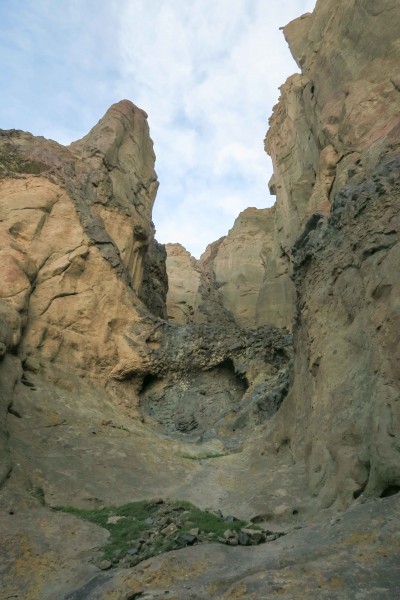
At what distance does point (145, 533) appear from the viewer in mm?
9531

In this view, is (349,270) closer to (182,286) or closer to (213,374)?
(213,374)

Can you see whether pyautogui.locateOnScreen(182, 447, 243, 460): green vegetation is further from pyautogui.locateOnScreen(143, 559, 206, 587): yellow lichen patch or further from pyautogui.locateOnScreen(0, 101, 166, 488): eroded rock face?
pyautogui.locateOnScreen(143, 559, 206, 587): yellow lichen patch

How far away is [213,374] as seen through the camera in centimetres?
2520

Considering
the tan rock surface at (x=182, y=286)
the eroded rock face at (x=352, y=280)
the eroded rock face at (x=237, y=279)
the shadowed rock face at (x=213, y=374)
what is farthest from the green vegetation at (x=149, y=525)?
the tan rock surface at (x=182, y=286)

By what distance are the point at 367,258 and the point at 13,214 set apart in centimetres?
1684

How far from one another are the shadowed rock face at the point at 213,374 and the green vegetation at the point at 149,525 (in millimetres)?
473

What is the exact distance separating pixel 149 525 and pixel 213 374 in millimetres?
15276

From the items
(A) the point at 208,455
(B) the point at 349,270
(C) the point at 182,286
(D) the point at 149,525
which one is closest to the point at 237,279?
(C) the point at 182,286

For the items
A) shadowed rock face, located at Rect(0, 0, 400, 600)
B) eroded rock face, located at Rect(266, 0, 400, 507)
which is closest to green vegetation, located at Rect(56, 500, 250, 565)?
shadowed rock face, located at Rect(0, 0, 400, 600)

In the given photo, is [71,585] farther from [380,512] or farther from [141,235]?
[141,235]

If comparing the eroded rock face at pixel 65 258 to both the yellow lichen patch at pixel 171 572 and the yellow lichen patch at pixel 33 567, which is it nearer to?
the yellow lichen patch at pixel 33 567

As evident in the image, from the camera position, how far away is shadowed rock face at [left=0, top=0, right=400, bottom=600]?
24.4 ft

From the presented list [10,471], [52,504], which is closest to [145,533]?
[52,504]

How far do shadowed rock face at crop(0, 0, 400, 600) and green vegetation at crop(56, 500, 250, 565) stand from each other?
47 centimetres
